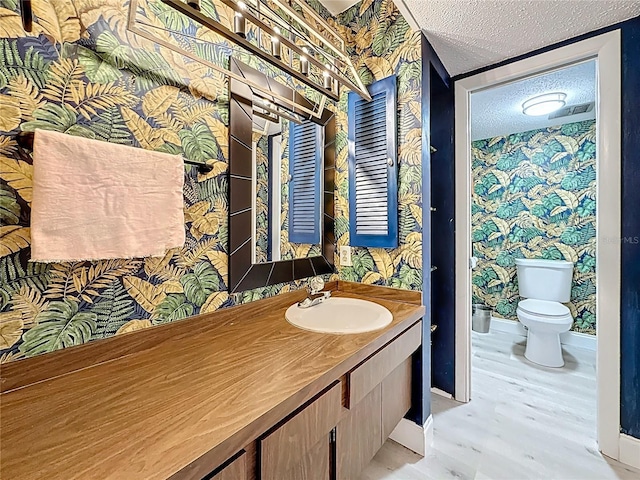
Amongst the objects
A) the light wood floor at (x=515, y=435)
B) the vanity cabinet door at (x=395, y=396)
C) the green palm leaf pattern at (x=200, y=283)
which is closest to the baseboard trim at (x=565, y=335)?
the light wood floor at (x=515, y=435)

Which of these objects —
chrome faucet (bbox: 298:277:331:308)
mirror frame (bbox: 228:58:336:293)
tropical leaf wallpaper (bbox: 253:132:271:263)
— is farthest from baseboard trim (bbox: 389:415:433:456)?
tropical leaf wallpaper (bbox: 253:132:271:263)

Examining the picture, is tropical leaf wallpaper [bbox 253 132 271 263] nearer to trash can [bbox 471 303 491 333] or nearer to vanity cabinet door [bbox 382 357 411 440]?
vanity cabinet door [bbox 382 357 411 440]

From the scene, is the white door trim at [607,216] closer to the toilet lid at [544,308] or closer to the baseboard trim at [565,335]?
the toilet lid at [544,308]

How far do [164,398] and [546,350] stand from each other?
115 inches

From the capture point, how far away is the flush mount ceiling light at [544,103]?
2172 millimetres

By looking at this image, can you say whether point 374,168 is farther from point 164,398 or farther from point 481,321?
point 481,321

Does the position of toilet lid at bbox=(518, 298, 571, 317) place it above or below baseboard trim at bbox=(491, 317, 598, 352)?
above

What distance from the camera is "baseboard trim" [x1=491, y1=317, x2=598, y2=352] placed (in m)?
2.72

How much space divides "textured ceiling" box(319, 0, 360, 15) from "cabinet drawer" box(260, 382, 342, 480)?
1987 mm

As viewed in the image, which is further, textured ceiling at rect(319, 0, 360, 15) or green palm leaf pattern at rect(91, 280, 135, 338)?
textured ceiling at rect(319, 0, 360, 15)

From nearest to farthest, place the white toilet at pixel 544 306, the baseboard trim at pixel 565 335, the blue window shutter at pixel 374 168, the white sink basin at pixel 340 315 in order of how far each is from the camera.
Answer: the white sink basin at pixel 340 315 → the blue window shutter at pixel 374 168 → the white toilet at pixel 544 306 → the baseboard trim at pixel 565 335

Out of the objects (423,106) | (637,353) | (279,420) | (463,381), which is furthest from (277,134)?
(637,353)

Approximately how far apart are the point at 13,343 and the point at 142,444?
512mm

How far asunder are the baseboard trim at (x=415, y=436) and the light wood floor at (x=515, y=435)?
3 cm
